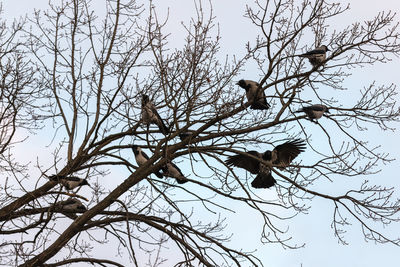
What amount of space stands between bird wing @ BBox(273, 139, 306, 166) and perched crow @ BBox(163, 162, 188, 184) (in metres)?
1.75

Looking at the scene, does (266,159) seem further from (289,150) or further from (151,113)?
(151,113)

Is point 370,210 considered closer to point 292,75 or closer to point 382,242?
point 382,242

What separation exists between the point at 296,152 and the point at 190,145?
220 centimetres

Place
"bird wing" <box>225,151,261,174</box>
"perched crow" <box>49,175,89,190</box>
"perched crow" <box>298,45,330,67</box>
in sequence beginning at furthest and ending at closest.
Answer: "bird wing" <box>225,151,261,174</box>
"perched crow" <box>298,45,330,67</box>
"perched crow" <box>49,175,89,190</box>

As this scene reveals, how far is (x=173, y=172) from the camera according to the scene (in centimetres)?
978

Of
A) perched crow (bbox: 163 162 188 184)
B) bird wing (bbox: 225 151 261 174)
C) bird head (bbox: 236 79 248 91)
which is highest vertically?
bird head (bbox: 236 79 248 91)

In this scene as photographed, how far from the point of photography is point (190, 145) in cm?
900

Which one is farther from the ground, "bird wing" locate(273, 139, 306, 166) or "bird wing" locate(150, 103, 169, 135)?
"bird wing" locate(150, 103, 169, 135)

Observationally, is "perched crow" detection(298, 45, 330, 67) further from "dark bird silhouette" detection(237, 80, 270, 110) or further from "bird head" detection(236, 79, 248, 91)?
"bird head" detection(236, 79, 248, 91)

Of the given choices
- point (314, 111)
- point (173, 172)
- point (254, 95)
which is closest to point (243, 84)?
point (254, 95)

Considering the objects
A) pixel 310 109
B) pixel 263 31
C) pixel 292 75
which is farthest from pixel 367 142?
pixel 263 31

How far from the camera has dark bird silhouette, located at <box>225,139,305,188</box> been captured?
955 centimetres

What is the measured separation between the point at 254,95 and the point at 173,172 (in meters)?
1.98

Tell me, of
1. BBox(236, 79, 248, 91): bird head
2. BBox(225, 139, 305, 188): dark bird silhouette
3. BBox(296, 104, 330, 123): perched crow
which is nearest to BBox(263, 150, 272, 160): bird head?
BBox(225, 139, 305, 188): dark bird silhouette
